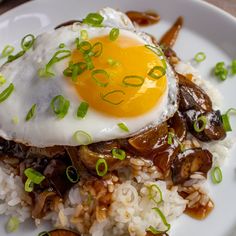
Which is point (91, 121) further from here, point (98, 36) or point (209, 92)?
point (209, 92)

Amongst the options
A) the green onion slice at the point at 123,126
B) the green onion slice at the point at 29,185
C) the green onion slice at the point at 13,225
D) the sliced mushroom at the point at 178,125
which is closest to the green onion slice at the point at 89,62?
the green onion slice at the point at 123,126

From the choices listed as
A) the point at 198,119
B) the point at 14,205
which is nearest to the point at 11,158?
the point at 14,205

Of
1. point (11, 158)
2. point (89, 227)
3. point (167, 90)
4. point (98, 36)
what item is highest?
point (98, 36)

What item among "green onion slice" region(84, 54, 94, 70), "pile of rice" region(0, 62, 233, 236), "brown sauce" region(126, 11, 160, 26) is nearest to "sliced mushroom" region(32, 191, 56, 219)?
"pile of rice" region(0, 62, 233, 236)

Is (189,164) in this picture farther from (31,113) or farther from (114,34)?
(31,113)

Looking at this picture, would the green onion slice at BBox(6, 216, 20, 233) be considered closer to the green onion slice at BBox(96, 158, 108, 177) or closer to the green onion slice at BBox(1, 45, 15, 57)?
the green onion slice at BBox(96, 158, 108, 177)

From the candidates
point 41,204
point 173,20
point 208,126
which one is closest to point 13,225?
point 41,204
